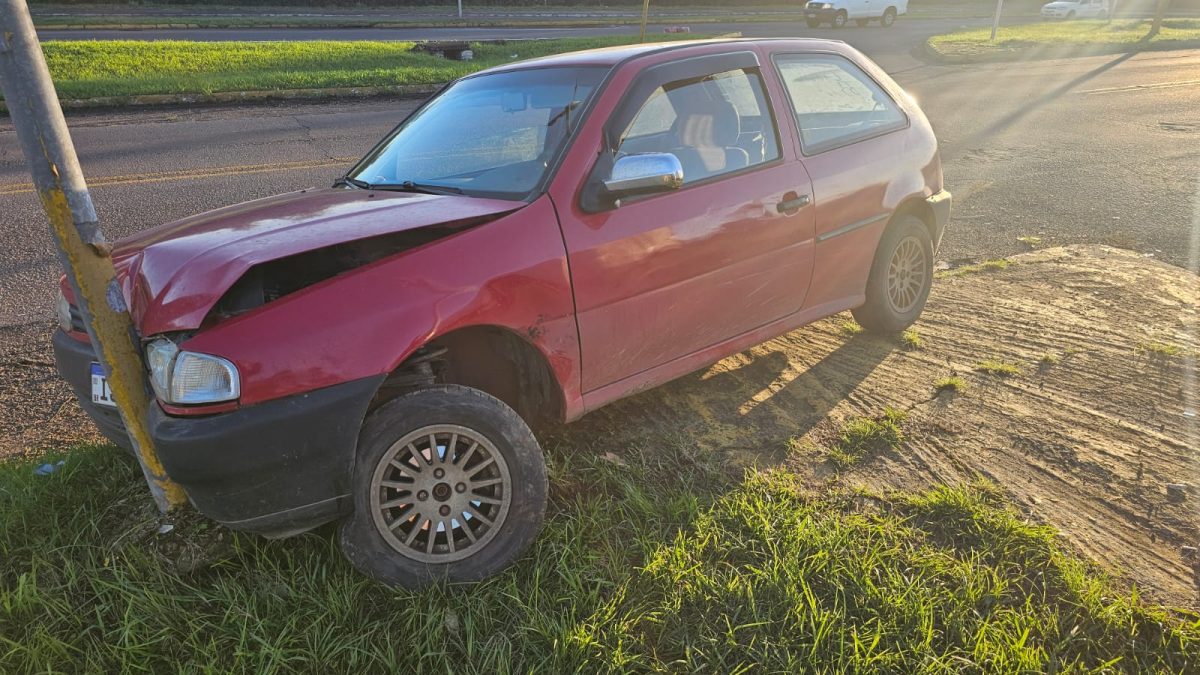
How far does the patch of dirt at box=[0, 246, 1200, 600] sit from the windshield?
1256mm

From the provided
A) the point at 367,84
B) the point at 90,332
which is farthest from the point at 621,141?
the point at 367,84

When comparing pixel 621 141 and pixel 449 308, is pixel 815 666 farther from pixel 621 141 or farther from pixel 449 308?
pixel 621 141

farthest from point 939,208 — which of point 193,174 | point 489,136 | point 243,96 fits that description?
point 243,96

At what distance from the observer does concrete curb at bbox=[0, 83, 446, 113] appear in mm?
11142

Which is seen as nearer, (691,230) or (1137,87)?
(691,230)

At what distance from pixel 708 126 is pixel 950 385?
189cm

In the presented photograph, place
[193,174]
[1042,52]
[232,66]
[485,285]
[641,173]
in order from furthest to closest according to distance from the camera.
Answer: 1. [1042,52]
2. [232,66]
3. [193,174]
4. [641,173]
5. [485,285]

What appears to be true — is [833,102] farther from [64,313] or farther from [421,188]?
[64,313]

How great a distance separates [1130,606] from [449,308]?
242 centimetres

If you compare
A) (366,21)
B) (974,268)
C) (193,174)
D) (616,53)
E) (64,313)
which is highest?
(366,21)

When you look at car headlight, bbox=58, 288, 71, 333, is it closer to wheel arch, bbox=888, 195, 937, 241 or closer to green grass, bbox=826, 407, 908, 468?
green grass, bbox=826, 407, 908, 468

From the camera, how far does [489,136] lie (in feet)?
11.0

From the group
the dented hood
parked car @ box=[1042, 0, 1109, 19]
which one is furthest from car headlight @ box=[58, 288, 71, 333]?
parked car @ box=[1042, 0, 1109, 19]

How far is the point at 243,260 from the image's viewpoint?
2.32 meters
